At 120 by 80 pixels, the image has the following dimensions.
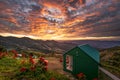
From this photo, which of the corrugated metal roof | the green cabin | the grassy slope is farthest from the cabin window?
the grassy slope

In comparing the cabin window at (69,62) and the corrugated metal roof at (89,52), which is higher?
the corrugated metal roof at (89,52)

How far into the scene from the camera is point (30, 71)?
57.9 feet

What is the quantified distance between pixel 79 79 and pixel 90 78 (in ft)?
5.68

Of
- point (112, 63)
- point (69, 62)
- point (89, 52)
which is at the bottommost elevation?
point (112, 63)

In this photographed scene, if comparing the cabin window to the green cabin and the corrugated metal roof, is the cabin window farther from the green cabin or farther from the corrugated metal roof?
the corrugated metal roof

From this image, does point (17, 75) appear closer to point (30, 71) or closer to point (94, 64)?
point (30, 71)

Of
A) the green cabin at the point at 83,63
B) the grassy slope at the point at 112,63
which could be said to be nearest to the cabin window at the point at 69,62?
the green cabin at the point at 83,63

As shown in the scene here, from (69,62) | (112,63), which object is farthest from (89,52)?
(112,63)

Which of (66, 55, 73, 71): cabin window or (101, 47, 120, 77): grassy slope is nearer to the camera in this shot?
(66, 55, 73, 71): cabin window

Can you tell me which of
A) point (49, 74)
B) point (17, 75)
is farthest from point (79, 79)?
point (17, 75)

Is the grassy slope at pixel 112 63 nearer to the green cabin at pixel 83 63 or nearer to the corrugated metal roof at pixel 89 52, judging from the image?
the corrugated metal roof at pixel 89 52

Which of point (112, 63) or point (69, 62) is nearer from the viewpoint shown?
point (69, 62)

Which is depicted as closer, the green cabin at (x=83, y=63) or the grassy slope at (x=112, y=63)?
the green cabin at (x=83, y=63)

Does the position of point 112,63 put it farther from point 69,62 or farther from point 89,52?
point 69,62
